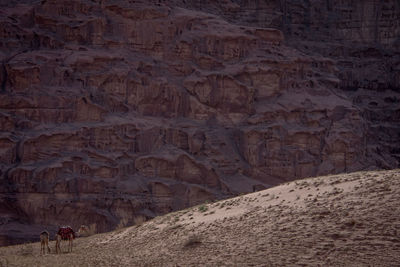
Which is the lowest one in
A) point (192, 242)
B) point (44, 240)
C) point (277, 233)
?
point (44, 240)

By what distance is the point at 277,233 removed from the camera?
1125 cm

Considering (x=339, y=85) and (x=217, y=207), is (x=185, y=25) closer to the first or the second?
(x=339, y=85)

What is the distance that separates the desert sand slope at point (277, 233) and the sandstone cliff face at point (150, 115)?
49.6 ft

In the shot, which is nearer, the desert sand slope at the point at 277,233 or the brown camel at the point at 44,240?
the desert sand slope at the point at 277,233

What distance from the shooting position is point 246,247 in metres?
11.0

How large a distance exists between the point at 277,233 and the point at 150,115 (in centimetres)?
2487

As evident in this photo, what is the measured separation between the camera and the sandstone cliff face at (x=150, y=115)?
103ft

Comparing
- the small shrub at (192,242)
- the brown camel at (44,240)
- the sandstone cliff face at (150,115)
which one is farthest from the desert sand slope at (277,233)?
the sandstone cliff face at (150,115)

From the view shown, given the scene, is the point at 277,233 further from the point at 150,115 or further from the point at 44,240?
the point at 150,115

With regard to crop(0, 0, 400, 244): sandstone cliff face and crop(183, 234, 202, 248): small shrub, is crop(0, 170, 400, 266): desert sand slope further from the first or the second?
crop(0, 0, 400, 244): sandstone cliff face

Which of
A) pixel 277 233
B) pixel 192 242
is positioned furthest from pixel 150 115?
pixel 277 233

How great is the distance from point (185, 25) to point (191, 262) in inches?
1132

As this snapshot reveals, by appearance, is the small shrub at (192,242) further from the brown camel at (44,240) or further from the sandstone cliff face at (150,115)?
the sandstone cliff face at (150,115)

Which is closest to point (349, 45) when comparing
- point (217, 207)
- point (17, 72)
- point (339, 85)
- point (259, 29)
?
point (339, 85)
